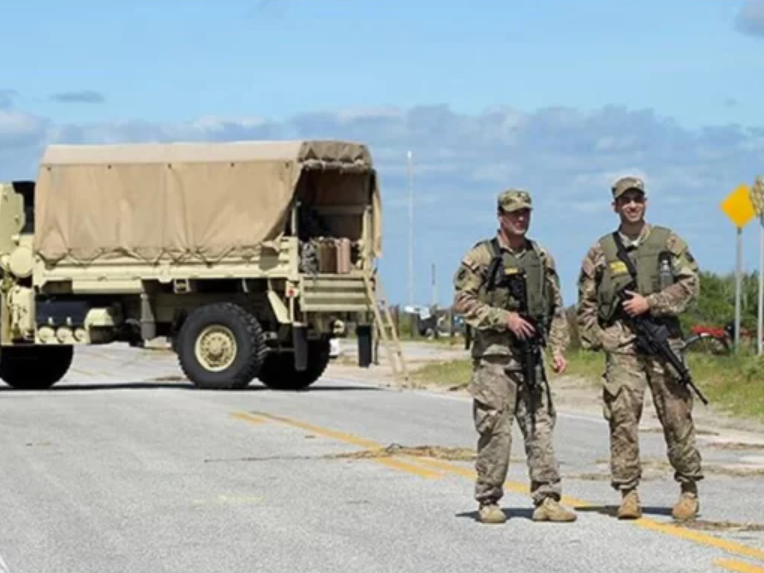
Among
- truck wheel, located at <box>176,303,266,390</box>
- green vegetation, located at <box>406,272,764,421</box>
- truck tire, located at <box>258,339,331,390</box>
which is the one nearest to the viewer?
green vegetation, located at <box>406,272,764,421</box>

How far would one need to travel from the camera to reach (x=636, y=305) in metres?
11.7

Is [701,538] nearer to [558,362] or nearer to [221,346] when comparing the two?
[558,362]

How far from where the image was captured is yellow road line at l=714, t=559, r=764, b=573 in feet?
32.2

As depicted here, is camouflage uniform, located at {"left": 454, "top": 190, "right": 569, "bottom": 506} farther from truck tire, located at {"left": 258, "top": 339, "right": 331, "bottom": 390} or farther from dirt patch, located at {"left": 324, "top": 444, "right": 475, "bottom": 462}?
truck tire, located at {"left": 258, "top": 339, "right": 331, "bottom": 390}

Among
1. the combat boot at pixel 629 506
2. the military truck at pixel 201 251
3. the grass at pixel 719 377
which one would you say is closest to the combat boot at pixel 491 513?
the combat boot at pixel 629 506

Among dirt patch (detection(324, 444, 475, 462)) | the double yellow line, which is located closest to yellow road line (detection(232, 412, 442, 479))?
the double yellow line

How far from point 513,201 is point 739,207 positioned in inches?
714

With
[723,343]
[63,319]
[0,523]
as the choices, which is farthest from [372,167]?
[0,523]

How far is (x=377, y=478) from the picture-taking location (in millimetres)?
14844

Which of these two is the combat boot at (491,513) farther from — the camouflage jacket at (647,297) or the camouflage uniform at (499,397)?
the camouflage jacket at (647,297)

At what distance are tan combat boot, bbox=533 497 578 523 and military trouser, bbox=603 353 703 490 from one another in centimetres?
35

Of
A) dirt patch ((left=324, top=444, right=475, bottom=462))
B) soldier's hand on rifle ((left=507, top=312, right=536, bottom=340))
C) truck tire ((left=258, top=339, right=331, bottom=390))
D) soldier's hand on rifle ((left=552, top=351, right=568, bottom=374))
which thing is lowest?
dirt patch ((left=324, top=444, right=475, bottom=462))

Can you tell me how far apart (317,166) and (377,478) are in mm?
12866

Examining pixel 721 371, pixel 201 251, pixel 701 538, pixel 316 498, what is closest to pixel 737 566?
pixel 701 538
